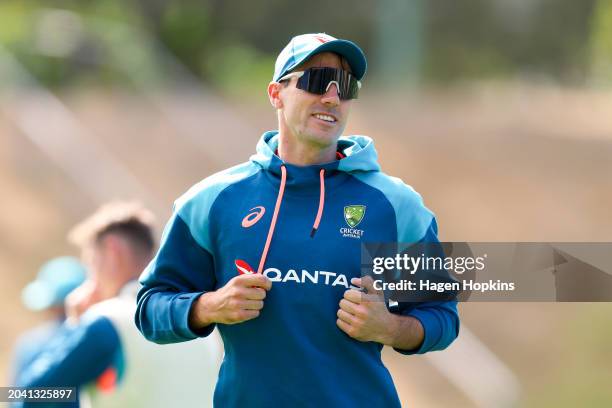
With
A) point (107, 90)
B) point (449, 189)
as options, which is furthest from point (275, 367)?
point (107, 90)

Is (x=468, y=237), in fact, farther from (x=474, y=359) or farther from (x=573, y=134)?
(x=573, y=134)

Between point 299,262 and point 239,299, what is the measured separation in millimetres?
257

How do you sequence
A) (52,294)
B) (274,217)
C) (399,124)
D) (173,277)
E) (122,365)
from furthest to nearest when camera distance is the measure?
(399,124) < (52,294) < (122,365) < (173,277) < (274,217)

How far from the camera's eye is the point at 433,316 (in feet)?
12.7

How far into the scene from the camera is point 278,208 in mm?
3904

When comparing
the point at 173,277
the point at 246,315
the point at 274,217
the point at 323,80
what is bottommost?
the point at 246,315

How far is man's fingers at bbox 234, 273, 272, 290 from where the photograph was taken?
367 centimetres

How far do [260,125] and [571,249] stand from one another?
708 inches

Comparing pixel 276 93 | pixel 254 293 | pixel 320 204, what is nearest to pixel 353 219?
pixel 320 204

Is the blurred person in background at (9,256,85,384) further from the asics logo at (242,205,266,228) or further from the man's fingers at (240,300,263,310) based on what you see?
the man's fingers at (240,300,263,310)

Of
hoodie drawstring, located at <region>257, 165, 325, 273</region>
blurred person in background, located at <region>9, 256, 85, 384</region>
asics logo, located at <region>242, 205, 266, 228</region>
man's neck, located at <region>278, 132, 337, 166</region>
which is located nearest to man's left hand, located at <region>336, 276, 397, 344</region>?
hoodie drawstring, located at <region>257, 165, 325, 273</region>

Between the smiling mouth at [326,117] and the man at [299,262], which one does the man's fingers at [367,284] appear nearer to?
the man at [299,262]

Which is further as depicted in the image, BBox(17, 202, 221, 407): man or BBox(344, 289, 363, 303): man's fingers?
BBox(17, 202, 221, 407): man

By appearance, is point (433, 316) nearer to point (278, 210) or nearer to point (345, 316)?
point (345, 316)
